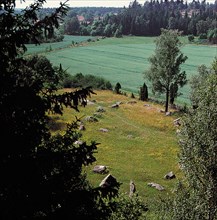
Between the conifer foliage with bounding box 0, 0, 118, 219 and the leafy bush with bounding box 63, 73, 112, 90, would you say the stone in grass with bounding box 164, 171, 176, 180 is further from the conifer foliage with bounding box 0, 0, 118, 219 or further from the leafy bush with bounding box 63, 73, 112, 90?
the leafy bush with bounding box 63, 73, 112, 90

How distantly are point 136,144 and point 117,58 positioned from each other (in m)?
92.9

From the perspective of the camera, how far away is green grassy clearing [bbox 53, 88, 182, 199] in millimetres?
38566

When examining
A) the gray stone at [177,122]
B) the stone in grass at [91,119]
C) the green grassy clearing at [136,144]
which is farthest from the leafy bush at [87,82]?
the gray stone at [177,122]

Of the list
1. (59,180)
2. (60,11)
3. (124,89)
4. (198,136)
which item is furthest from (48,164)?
(124,89)

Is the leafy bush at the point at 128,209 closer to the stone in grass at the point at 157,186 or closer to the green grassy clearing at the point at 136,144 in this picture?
the green grassy clearing at the point at 136,144

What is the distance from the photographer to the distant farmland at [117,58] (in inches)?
4215

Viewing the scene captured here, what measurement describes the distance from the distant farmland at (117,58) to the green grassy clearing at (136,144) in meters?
20.0

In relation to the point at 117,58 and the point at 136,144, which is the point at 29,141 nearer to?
the point at 136,144

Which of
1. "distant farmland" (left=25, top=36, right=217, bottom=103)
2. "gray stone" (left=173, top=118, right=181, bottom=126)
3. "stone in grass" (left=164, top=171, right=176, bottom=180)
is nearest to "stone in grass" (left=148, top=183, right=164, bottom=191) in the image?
"stone in grass" (left=164, top=171, right=176, bottom=180)

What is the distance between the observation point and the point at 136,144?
163ft

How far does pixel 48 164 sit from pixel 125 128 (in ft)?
149

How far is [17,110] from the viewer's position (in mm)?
10383

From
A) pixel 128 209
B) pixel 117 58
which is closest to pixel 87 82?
pixel 117 58

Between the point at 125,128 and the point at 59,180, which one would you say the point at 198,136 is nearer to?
the point at 59,180
